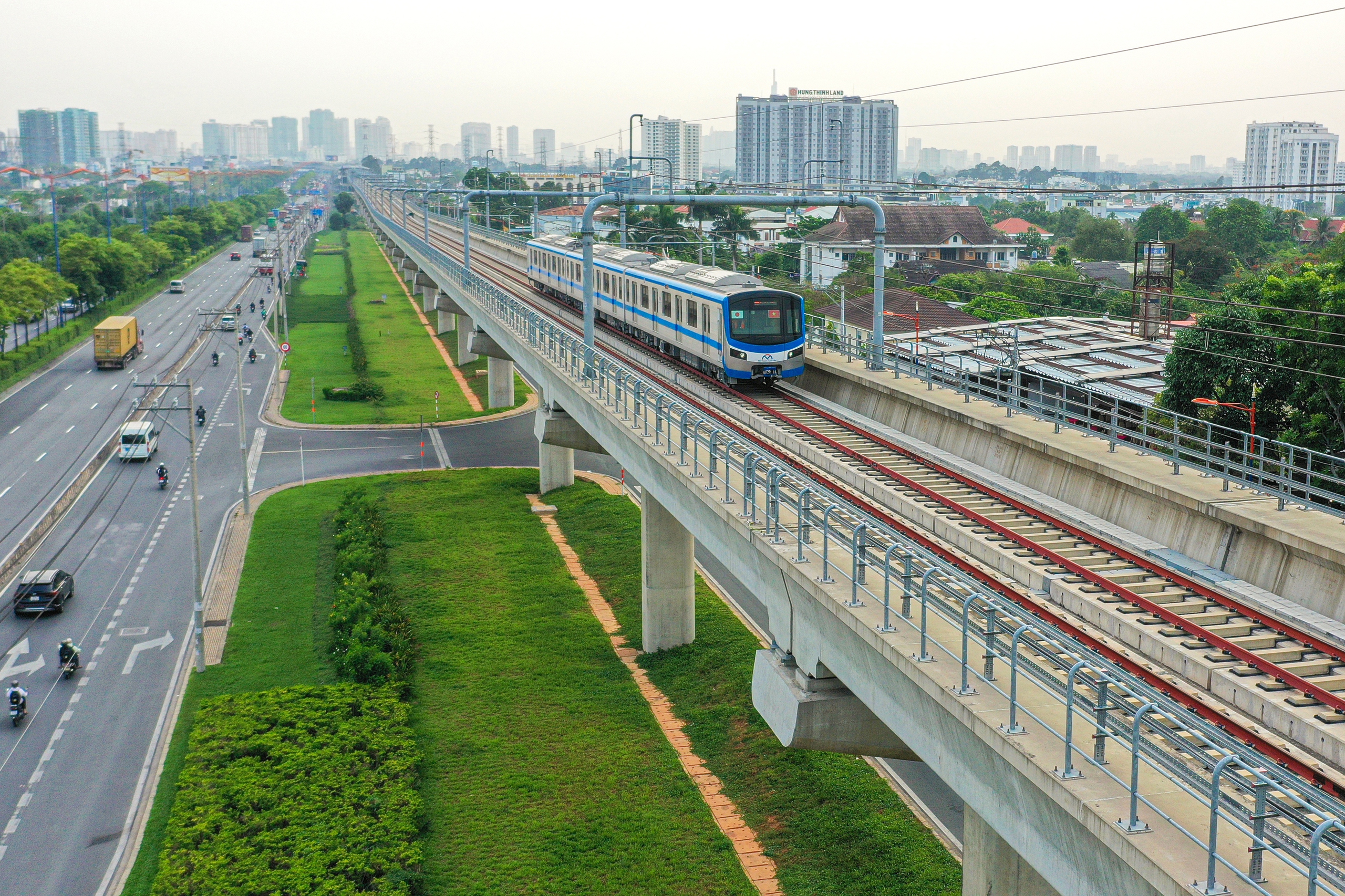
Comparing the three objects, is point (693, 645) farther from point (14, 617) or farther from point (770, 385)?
point (14, 617)

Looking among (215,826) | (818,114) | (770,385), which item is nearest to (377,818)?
(215,826)

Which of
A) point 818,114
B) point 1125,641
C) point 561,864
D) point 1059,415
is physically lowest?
point 561,864

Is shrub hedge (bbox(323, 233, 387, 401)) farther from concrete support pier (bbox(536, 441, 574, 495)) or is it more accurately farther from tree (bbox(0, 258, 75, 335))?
concrete support pier (bbox(536, 441, 574, 495))

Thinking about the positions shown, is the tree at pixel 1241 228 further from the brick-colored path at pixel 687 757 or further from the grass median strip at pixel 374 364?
the brick-colored path at pixel 687 757

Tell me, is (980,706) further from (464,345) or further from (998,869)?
(464,345)

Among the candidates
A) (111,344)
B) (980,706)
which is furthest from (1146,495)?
(111,344)

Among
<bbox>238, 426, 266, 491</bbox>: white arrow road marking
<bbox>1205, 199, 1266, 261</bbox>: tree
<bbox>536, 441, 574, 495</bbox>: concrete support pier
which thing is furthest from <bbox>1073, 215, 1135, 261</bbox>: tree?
<bbox>238, 426, 266, 491</bbox>: white arrow road marking
